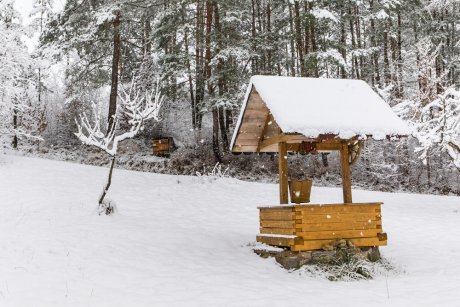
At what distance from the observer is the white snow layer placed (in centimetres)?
984

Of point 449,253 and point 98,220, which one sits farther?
point 98,220

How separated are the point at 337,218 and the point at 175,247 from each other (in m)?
3.86

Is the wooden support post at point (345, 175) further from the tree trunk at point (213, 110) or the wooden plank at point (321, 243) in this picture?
the tree trunk at point (213, 110)

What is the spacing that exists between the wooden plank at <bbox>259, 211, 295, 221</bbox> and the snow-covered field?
0.92 m

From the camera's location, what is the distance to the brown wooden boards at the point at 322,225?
9.96 meters

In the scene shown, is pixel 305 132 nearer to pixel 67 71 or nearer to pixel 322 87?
pixel 322 87

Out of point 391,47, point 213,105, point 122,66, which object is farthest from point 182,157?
point 391,47

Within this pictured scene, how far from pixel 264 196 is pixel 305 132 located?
25.6ft

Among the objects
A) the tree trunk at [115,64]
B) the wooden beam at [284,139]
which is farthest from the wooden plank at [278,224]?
the tree trunk at [115,64]

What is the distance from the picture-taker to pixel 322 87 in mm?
11570

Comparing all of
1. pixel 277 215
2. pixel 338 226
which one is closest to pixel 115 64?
pixel 277 215

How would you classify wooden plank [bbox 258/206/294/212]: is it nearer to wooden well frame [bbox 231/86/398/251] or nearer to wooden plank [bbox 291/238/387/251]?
wooden well frame [bbox 231/86/398/251]

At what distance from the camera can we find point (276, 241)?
10547 mm

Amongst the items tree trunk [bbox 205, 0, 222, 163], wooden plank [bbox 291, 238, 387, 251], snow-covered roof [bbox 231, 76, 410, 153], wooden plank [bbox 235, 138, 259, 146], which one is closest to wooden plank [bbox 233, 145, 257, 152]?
wooden plank [bbox 235, 138, 259, 146]
